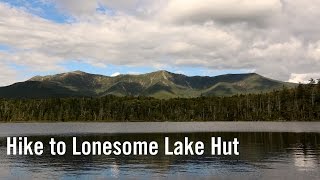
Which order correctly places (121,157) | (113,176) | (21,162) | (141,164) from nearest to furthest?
(113,176), (141,164), (21,162), (121,157)

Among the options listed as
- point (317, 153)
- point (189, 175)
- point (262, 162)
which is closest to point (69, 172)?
point (189, 175)

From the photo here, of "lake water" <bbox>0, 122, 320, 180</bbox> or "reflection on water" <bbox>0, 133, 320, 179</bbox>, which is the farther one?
"reflection on water" <bbox>0, 133, 320, 179</bbox>

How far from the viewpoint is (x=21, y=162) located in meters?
70.1

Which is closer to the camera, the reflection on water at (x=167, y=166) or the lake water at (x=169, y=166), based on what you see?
the lake water at (x=169, y=166)

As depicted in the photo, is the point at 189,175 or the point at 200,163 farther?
the point at 200,163

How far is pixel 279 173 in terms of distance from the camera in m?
54.5

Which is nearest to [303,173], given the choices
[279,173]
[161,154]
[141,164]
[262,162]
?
[279,173]

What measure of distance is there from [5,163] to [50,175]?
17.3m

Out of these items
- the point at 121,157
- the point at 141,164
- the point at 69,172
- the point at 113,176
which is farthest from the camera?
the point at 121,157

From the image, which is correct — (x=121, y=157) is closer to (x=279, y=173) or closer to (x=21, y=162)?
(x=21, y=162)

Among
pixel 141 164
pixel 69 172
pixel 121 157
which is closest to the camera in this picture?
pixel 69 172

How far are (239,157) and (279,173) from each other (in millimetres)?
18161

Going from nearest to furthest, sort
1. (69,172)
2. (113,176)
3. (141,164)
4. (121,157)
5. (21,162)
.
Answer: (113,176)
(69,172)
(141,164)
(21,162)
(121,157)

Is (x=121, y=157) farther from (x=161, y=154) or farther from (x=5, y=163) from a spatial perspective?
(x=5, y=163)
